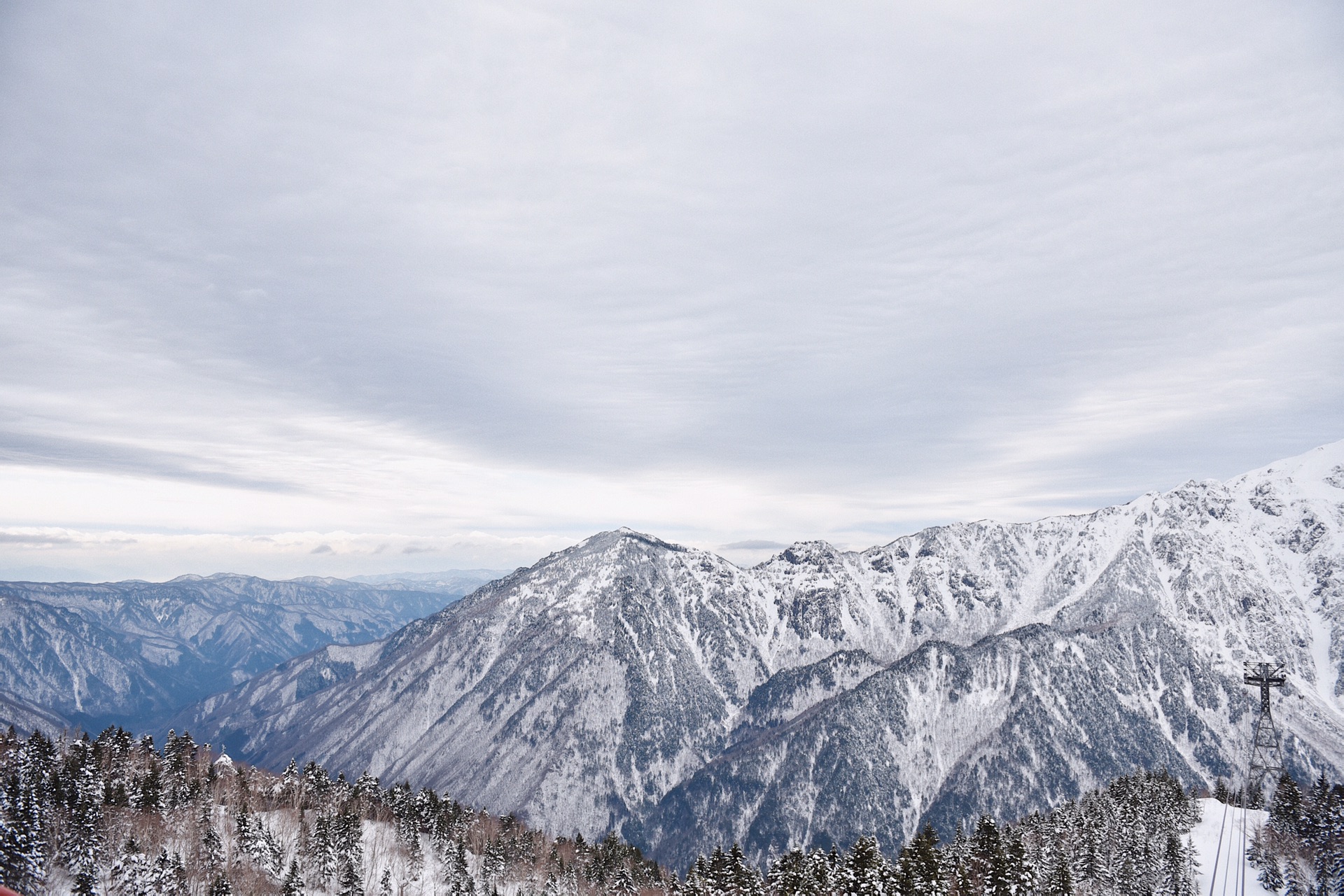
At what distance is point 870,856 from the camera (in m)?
76.2

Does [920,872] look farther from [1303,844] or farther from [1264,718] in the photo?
[1264,718]

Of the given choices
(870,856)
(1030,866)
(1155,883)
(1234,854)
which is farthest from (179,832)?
(1234,854)

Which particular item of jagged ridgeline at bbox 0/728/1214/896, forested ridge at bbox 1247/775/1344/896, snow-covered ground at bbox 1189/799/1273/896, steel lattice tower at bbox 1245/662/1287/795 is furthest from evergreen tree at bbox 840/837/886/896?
steel lattice tower at bbox 1245/662/1287/795

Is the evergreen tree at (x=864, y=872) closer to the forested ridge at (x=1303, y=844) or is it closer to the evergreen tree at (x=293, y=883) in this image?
the evergreen tree at (x=293, y=883)

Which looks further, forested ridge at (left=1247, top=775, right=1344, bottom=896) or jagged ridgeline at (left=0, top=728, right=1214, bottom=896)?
forested ridge at (left=1247, top=775, right=1344, bottom=896)

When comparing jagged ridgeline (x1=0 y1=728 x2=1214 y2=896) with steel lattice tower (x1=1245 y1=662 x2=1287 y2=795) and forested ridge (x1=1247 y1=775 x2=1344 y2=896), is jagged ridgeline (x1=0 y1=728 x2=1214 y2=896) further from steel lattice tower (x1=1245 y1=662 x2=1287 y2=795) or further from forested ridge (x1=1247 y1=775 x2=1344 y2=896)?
steel lattice tower (x1=1245 y1=662 x2=1287 y2=795)

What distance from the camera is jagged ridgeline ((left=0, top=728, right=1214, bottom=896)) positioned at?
82375 mm

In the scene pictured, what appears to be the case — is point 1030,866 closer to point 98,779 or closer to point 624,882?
point 624,882

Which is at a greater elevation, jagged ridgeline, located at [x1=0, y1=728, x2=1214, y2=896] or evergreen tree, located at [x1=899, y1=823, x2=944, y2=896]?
evergreen tree, located at [x1=899, y1=823, x2=944, y2=896]

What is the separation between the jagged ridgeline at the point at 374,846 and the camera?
82375mm

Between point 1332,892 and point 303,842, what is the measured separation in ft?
540

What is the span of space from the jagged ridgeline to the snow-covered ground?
4.10 meters

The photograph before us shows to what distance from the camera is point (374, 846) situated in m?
133

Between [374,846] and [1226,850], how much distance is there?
528 feet
